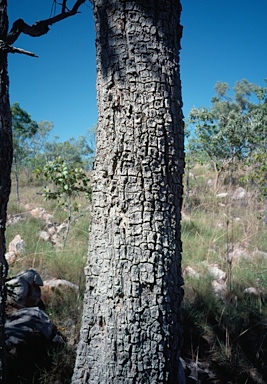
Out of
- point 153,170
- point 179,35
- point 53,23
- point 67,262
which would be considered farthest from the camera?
point 67,262

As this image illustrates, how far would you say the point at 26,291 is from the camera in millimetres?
2781

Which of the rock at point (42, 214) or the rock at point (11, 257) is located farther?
the rock at point (42, 214)

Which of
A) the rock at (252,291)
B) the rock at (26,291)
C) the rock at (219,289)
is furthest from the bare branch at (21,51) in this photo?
the rock at (252,291)

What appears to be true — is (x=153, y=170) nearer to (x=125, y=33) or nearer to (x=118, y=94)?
(x=118, y=94)

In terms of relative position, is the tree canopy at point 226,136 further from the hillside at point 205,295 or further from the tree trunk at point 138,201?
the tree trunk at point 138,201

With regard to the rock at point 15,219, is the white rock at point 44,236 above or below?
below

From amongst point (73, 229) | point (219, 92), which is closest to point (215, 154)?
point (73, 229)

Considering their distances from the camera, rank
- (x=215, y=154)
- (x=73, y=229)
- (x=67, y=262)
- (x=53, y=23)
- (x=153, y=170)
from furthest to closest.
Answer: (x=215, y=154), (x=73, y=229), (x=67, y=262), (x=53, y=23), (x=153, y=170)

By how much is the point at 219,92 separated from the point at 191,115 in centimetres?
1732

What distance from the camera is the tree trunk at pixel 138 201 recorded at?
Result: 1.43 meters

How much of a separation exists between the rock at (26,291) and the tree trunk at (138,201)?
4.71 ft

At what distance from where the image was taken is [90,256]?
1.55 m

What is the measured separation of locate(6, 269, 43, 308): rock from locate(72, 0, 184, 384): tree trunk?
144cm

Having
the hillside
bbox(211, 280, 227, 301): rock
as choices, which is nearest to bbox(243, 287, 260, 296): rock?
the hillside
